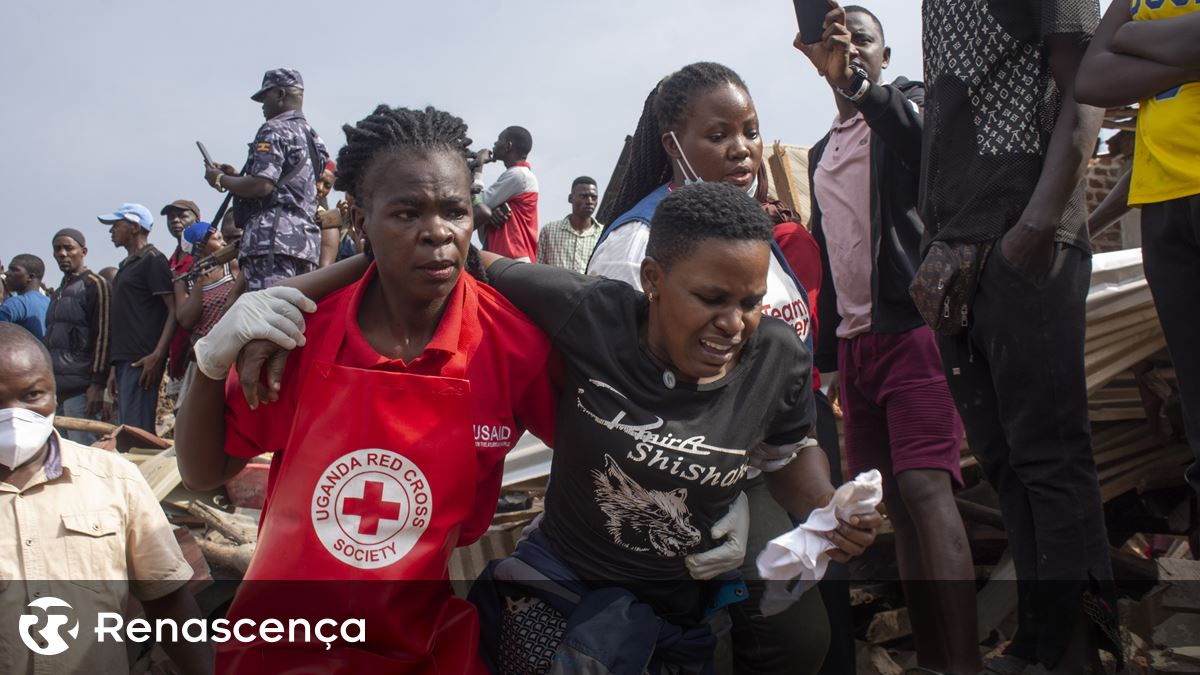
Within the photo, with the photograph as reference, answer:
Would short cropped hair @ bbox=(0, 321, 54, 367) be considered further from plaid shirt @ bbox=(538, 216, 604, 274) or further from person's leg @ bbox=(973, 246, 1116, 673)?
plaid shirt @ bbox=(538, 216, 604, 274)

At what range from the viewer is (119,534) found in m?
3.22

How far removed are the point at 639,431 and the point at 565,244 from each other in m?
7.21

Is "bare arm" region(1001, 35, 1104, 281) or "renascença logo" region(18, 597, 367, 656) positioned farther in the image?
"bare arm" region(1001, 35, 1104, 281)

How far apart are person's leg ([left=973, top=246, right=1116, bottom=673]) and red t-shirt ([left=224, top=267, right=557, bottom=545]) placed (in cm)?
135

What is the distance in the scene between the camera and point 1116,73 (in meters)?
2.69

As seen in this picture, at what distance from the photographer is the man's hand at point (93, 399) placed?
8.04 m

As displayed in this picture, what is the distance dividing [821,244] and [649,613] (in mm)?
2105

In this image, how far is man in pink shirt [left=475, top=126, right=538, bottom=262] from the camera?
311 inches

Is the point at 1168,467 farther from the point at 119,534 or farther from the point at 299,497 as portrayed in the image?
the point at 119,534

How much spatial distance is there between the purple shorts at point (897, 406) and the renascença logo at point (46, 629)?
8.53ft

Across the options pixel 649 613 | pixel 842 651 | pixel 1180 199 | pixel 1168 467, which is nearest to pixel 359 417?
pixel 649 613

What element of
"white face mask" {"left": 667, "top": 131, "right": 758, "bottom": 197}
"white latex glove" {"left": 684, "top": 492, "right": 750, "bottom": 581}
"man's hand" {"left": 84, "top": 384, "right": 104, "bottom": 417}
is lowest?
"man's hand" {"left": 84, "top": 384, "right": 104, "bottom": 417}

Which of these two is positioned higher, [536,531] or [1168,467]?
[536,531]

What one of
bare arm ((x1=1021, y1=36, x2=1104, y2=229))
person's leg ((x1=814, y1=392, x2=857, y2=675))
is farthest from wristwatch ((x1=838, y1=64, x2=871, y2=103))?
person's leg ((x1=814, y1=392, x2=857, y2=675))
